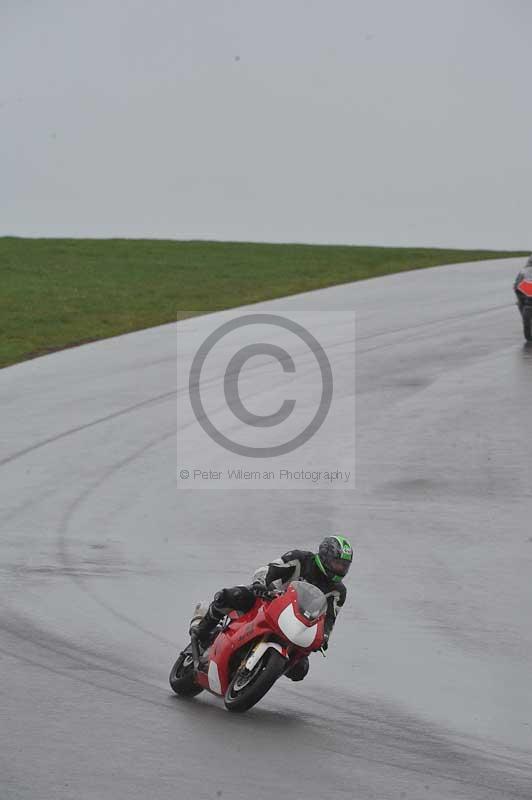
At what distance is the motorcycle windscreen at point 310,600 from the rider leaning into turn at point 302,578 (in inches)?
8.6

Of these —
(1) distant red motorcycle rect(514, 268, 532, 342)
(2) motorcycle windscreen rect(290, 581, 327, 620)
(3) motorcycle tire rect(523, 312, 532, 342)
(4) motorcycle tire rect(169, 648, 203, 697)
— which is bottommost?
(4) motorcycle tire rect(169, 648, 203, 697)

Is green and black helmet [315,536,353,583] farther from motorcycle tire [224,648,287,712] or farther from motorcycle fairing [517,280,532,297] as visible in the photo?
motorcycle fairing [517,280,532,297]

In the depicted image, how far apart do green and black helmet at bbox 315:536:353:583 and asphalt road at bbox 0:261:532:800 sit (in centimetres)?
98

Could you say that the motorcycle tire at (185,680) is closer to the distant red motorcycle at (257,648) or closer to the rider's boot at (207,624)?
the distant red motorcycle at (257,648)

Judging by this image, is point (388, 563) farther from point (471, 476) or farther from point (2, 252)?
point (2, 252)

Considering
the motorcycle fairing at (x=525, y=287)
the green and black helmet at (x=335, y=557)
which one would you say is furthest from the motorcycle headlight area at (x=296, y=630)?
the motorcycle fairing at (x=525, y=287)

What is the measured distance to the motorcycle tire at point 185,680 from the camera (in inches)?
376

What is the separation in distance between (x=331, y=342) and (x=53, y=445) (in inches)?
391

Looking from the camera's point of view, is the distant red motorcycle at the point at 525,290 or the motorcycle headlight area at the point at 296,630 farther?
the distant red motorcycle at the point at 525,290

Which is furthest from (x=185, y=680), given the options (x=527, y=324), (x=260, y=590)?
(x=527, y=324)

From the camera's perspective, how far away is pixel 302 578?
959 centimetres

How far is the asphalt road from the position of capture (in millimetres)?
8086

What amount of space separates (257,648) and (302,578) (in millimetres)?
693

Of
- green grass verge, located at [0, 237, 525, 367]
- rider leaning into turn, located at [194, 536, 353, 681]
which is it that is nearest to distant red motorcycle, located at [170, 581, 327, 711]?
rider leaning into turn, located at [194, 536, 353, 681]
